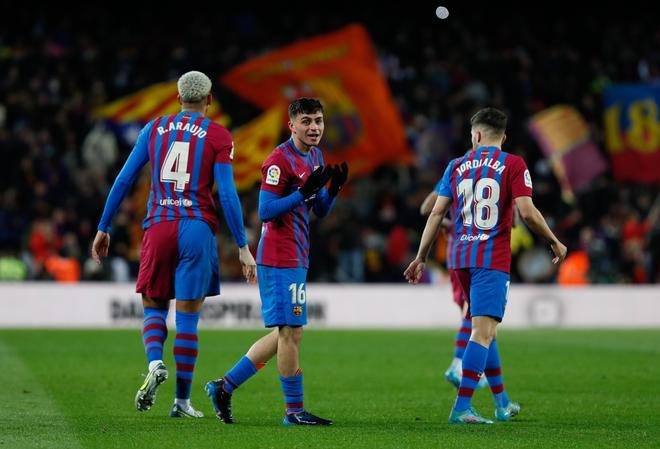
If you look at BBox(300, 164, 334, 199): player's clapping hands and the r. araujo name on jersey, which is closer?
BBox(300, 164, 334, 199): player's clapping hands

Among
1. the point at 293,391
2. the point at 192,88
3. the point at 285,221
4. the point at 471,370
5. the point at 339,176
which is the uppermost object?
the point at 192,88

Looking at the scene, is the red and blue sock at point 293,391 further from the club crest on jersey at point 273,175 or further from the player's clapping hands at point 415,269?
the club crest on jersey at point 273,175

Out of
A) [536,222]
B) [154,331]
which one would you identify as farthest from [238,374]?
[536,222]

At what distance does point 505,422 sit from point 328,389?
2832 millimetres

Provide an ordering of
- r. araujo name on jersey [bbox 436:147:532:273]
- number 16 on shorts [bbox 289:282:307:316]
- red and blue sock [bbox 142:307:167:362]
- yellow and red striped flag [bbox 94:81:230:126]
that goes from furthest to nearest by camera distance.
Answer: yellow and red striped flag [bbox 94:81:230:126], r. araujo name on jersey [bbox 436:147:532:273], red and blue sock [bbox 142:307:167:362], number 16 on shorts [bbox 289:282:307:316]

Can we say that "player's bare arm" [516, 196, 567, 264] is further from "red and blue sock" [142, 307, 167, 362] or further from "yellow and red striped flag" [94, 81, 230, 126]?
"yellow and red striped flag" [94, 81, 230, 126]

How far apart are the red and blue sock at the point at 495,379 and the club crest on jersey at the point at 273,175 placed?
6.87 ft

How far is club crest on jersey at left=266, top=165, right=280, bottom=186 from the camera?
26.7 ft

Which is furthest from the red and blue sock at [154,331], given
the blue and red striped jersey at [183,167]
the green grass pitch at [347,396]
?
the blue and red striped jersey at [183,167]

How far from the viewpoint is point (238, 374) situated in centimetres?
824

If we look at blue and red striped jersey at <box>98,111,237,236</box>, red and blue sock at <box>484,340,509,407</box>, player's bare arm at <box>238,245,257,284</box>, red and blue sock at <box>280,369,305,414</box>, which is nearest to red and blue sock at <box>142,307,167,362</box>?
blue and red striped jersey at <box>98,111,237,236</box>

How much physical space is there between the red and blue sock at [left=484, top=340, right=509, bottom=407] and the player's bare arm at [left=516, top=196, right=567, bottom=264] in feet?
3.51

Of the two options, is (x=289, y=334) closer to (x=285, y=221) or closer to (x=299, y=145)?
(x=285, y=221)

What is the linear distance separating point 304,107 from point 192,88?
75 centimetres
